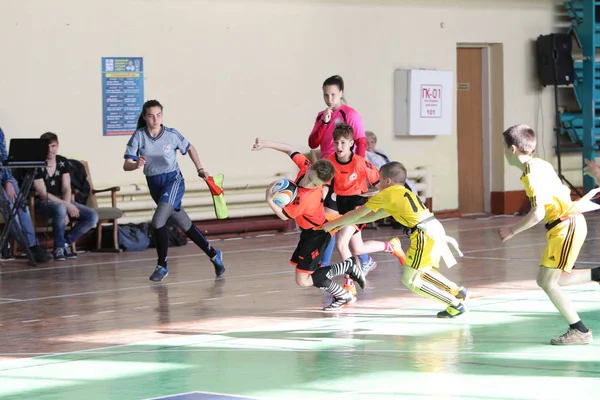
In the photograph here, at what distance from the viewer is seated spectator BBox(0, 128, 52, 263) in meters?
11.5

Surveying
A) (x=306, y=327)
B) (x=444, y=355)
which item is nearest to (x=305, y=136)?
(x=306, y=327)

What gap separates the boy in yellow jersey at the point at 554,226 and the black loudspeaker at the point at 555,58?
1119 centimetres

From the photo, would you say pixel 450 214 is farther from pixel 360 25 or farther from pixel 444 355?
pixel 444 355

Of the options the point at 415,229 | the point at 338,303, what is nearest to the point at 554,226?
the point at 415,229

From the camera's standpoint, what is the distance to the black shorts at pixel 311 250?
25.6ft

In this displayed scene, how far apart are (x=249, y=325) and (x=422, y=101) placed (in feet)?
30.8

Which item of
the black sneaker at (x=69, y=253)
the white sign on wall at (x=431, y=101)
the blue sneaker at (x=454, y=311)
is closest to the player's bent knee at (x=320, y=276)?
the blue sneaker at (x=454, y=311)

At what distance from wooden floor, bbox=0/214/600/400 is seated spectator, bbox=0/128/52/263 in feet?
0.67

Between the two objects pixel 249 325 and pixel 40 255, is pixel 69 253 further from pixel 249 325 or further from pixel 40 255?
pixel 249 325

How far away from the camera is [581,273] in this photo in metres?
6.67

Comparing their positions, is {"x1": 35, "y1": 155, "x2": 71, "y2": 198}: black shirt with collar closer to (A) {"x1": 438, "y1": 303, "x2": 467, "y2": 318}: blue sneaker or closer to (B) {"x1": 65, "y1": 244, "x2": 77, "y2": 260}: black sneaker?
(B) {"x1": 65, "y1": 244, "x2": 77, "y2": 260}: black sneaker

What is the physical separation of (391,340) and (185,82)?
793 cm

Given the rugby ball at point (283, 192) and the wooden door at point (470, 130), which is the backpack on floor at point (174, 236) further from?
the rugby ball at point (283, 192)

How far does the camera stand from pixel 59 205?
12086 mm
